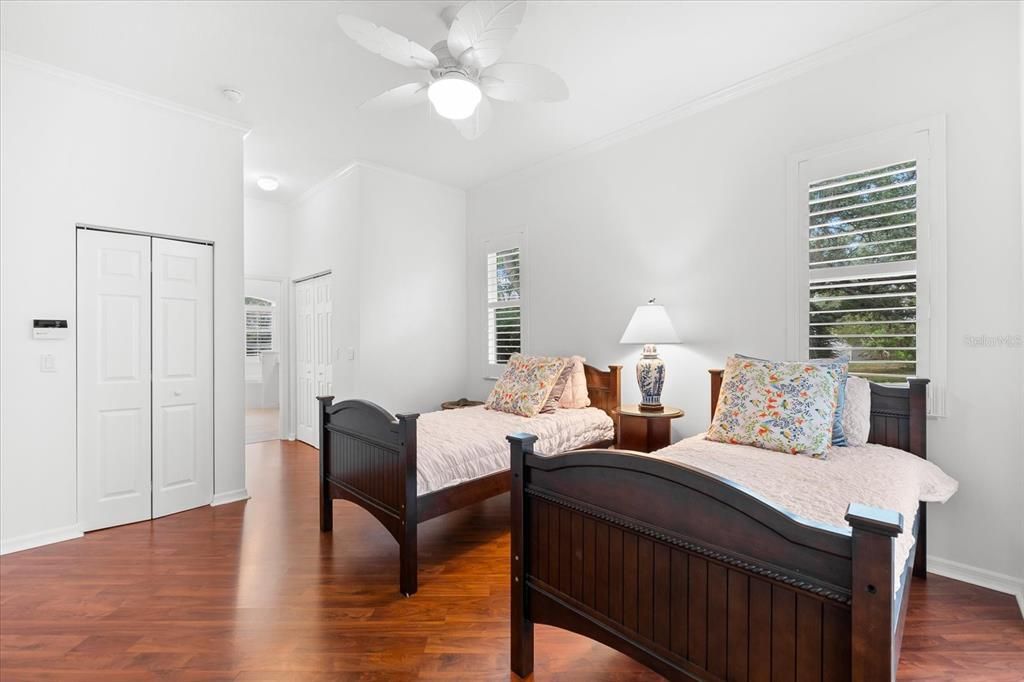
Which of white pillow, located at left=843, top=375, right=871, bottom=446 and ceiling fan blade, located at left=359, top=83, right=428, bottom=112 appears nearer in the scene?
white pillow, located at left=843, top=375, right=871, bottom=446

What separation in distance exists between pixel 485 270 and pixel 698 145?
2460 mm

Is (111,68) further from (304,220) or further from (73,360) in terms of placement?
(304,220)

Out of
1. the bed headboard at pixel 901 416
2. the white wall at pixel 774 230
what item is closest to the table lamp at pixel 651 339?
the white wall at pixel 774 230

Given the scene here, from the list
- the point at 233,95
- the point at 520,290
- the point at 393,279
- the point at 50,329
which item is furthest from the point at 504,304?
the point at 50,329

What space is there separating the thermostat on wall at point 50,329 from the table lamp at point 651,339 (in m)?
3.69

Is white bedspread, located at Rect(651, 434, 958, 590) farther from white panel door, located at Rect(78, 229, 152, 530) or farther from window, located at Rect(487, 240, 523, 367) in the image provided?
white panel door, located at Rect(78, 229, 152, 530)

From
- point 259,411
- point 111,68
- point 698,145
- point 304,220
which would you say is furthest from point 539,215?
point 259,411

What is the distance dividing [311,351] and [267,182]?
1.88 metres

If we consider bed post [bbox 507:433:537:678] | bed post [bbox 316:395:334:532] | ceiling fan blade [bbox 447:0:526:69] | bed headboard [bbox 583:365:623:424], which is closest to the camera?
bed post [bbox 507:433:537:678]

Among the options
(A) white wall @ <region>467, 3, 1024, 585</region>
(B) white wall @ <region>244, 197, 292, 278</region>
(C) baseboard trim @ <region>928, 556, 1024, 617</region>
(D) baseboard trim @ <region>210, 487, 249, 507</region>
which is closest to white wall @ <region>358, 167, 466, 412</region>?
(A) white wall @ <region>467, 3, 1024, 585</region>

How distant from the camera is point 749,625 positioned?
1.12m

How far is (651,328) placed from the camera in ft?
10.7

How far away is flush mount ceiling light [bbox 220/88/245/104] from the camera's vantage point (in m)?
3.15

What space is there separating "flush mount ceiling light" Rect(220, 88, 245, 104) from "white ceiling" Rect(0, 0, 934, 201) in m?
0.04
